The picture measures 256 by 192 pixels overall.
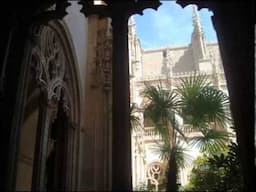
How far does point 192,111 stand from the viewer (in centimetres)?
428

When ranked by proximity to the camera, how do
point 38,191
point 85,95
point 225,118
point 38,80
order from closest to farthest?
point 225,118
point 38,191
point 38,80
point 85,95

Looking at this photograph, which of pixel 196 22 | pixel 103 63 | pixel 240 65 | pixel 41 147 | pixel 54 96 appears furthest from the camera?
pixel 196 22

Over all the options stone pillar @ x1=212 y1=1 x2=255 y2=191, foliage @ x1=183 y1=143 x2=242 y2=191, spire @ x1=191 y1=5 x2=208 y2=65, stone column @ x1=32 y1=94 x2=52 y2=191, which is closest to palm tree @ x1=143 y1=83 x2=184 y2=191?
foliage @ x1=183 y1=143 x2=242 y2=191

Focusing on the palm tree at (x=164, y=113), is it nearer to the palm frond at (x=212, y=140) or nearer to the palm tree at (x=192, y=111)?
the palm tree at (x=192, y=111)

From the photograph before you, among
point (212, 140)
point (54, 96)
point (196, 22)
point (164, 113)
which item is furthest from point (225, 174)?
A: point (196, 22)

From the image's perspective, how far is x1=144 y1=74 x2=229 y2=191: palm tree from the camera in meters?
4.20

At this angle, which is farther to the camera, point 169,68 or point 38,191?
point 169,68

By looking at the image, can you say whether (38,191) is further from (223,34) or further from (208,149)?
(223,34)

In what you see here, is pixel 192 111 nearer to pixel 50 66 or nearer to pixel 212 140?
pixel 212 140

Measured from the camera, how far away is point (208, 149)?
14.5 feet

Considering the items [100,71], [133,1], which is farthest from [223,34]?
[100,71]

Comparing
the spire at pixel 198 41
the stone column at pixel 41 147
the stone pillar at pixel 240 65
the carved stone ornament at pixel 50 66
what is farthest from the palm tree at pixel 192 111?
the spire at pixel 198 41

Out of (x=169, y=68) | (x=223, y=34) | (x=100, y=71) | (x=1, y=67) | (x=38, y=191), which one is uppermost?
(x=169, y=68)

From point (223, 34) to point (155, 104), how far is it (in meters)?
1.49
